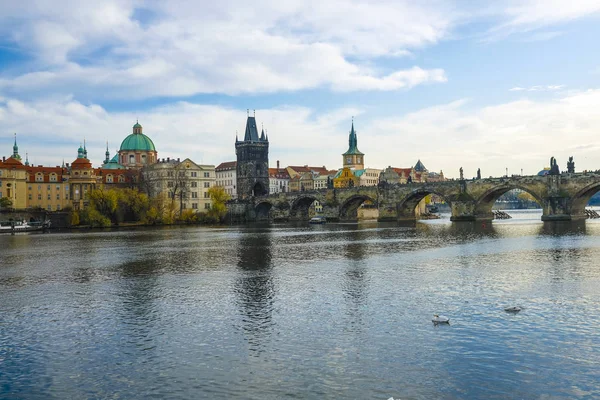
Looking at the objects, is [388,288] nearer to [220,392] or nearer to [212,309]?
[212,309]

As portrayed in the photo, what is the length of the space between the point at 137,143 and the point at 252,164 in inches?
1406

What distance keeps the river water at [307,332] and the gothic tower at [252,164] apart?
120099mm

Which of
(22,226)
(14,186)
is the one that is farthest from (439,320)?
(14,186)

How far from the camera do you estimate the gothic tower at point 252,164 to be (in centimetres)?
15500

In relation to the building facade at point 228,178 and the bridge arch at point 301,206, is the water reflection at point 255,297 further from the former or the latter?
→ the building facade at point 228,178

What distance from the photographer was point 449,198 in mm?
99188

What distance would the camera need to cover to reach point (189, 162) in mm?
138750

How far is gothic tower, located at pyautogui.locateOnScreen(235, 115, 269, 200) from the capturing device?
155 meters

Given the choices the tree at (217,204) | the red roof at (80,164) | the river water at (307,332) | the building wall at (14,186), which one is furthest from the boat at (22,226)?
the river water at (307,332)

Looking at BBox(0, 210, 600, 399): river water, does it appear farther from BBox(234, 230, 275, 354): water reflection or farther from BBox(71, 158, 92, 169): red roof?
BBox(71, 158, 92, 169): red roof

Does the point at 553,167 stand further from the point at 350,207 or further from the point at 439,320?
the point at 439,320

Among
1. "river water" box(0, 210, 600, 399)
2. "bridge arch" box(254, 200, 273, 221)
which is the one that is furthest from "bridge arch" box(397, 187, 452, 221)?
"river water" box(0, 210, 600, 399)

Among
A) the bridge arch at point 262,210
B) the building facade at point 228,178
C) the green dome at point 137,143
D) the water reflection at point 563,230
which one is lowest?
the water reflection at point 563,230

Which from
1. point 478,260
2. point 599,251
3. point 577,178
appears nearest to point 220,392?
point 478,260
